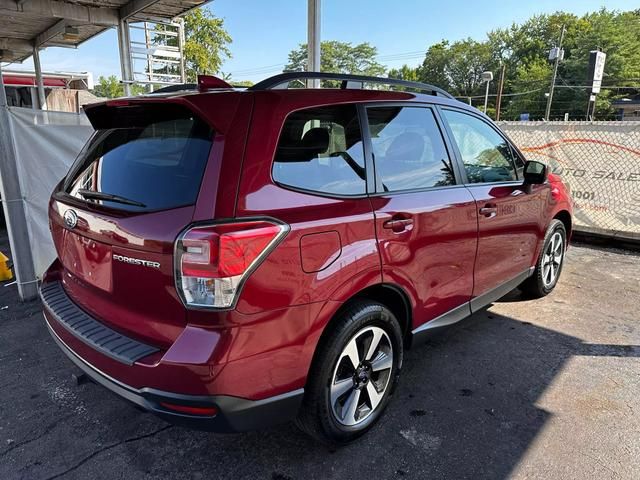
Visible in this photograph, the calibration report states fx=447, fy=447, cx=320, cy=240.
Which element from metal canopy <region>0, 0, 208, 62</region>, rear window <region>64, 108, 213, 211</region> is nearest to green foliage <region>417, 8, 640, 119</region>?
metal canopy <region>0, 0, 208, 62</region>

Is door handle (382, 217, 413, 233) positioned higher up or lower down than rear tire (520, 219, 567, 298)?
higher up

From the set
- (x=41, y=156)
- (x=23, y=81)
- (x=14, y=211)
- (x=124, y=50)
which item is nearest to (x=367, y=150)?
(x=14, y=211)

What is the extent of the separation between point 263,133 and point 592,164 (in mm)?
6309

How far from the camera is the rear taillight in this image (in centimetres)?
170

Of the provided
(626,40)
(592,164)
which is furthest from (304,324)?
(626,40)

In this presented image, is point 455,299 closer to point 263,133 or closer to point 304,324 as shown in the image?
point 304,324

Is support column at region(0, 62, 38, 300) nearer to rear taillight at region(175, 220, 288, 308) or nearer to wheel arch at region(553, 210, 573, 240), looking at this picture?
rear taillight at region(175, 220, 288, 308)

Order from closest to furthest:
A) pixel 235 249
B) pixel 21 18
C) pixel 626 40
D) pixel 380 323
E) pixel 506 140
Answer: pixel 235 249 → pixel 380 323 → pixel 506 140 → pixel 21 18 → pixel 626 40

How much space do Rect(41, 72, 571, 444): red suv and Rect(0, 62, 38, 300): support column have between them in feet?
6.57

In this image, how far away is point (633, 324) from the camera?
394cm

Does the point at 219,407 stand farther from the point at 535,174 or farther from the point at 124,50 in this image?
the point at 124,50

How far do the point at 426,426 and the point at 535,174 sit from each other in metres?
2.21

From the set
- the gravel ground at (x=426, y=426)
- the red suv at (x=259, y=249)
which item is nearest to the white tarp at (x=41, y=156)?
the gravel ground at (x=426, y=426)

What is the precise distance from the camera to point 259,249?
1.77 m
